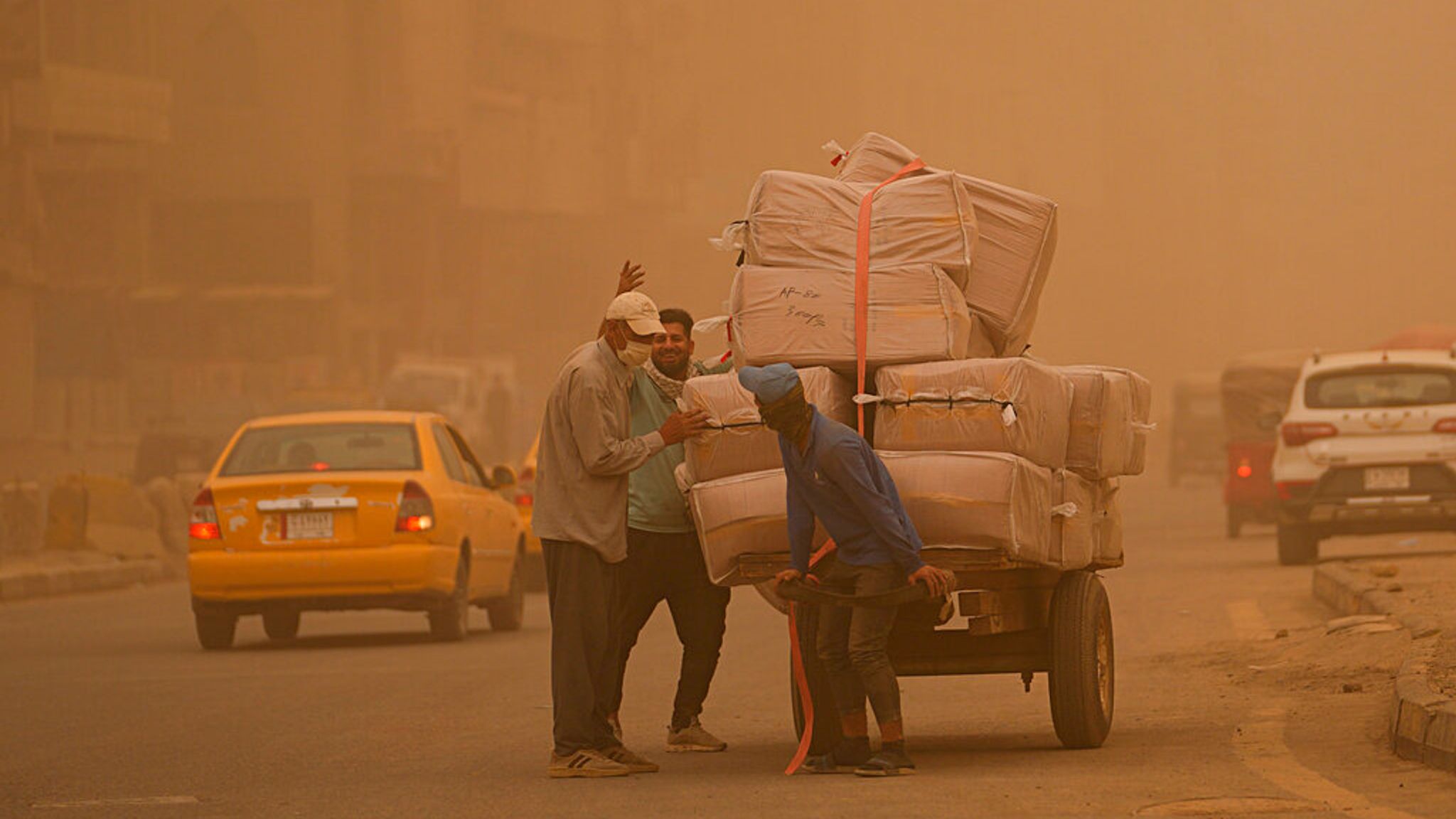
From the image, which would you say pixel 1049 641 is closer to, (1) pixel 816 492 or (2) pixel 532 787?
(1) pixel 816 492

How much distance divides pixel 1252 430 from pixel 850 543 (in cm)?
2674

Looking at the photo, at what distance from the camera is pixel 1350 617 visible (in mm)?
15305

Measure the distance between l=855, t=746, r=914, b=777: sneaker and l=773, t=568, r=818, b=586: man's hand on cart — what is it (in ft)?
2.24

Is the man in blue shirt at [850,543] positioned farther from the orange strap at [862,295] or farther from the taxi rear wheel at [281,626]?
the taxi rear wheel at [281,626]

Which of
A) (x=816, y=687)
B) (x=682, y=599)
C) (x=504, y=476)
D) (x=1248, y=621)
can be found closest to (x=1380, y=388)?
(x=1248, y=621)

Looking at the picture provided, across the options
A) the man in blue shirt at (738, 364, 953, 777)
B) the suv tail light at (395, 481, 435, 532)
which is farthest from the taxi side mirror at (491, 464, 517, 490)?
the man in blue shirt at (738, 364, 953, 777)

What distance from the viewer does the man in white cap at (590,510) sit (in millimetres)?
9383

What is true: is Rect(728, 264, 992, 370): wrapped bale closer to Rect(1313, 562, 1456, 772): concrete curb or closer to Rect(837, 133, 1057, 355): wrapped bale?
Rect(837, 133, 1057, 355): wrapped bale

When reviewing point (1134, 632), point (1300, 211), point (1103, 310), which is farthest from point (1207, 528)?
point (1300, 211)

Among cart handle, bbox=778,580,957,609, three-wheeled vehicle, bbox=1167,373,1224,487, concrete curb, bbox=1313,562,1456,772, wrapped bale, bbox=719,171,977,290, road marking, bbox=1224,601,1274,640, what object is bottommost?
three-wheeled vehicle, bbox=1167,373,1224,487

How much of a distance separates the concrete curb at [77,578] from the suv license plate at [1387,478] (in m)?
12.8

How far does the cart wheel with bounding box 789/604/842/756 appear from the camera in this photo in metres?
9.34

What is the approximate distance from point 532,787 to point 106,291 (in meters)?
48.4

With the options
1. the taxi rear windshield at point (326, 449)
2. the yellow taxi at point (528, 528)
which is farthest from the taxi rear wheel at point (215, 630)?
the yellow taxi at point (528, 528)
